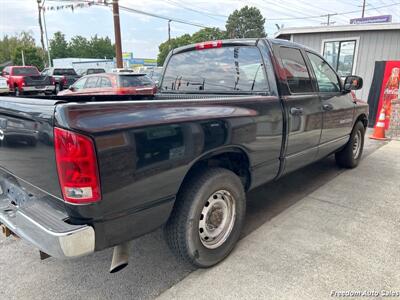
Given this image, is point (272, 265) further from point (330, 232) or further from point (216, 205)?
point (330, 232)

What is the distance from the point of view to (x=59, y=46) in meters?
78.2

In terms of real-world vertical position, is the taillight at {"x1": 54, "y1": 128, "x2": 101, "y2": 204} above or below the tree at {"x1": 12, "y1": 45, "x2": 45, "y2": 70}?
below

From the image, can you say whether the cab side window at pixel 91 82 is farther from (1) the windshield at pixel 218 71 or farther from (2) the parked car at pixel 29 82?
(1) the windshield at pixel 218 71

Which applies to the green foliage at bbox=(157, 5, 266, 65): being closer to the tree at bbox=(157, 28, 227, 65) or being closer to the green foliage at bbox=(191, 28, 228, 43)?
the tree at bbox=(157, 28, 227, 65)

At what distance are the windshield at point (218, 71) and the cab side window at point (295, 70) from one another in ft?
1.09

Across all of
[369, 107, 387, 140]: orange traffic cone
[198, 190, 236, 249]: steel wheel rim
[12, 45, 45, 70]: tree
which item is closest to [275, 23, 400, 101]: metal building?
[369, 107, 387, 140]: orange traffic cone

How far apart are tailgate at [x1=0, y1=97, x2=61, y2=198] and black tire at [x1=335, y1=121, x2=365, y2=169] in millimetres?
4587

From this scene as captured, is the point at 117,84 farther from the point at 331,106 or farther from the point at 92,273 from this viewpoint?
the point at 92,273

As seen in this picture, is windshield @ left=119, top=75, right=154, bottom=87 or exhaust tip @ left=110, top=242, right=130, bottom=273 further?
windshield @ left=119, top=75, right=154, bottom=87

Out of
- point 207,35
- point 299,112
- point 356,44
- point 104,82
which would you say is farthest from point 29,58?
point 299,112

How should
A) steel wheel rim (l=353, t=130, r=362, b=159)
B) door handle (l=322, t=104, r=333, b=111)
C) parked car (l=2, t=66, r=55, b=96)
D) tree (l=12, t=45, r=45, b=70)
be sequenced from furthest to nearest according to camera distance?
tree (l=12, t=45, r=45, b=70) → parked car (l=2, t=66, r=55, b=96) → steel wheel rim (l=353, t=130, r=362, b=159) → door handle (l=322, t=104, r=333, b=111)

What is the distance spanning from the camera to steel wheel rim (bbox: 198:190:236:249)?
99.0 inches

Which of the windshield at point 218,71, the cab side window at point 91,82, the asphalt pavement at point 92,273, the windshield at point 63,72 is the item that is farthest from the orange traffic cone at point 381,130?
the windshield at point 63,72

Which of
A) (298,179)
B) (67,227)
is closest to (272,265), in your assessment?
(67,227)
